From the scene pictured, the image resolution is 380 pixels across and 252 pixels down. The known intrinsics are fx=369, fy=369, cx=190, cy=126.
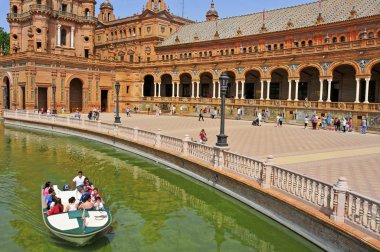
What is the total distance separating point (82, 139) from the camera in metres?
32.1

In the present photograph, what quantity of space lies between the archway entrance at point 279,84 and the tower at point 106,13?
1760 inches

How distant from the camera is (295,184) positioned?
1125 centimetres

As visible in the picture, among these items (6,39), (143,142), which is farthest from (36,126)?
(6,39)

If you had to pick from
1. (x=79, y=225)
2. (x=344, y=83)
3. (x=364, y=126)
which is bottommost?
(x=79, y=225)

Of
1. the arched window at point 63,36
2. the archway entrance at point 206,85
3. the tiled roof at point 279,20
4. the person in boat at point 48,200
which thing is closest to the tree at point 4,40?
the arched window at point 63,36

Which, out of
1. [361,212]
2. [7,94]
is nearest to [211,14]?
[7,94]

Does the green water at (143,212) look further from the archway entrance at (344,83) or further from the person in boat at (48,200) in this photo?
the archway entrance at (344,83)

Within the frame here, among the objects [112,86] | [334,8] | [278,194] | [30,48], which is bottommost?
[278,194]

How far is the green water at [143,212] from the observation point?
418 inches

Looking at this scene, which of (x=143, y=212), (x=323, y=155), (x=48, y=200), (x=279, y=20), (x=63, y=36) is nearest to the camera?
(x=48, y=200)

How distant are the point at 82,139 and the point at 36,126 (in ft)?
38.6

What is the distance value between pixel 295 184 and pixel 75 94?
177ft

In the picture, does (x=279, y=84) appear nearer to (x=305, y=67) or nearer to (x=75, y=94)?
(x=305, y=67)

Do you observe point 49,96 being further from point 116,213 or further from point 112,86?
point 116,213
